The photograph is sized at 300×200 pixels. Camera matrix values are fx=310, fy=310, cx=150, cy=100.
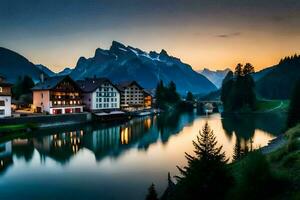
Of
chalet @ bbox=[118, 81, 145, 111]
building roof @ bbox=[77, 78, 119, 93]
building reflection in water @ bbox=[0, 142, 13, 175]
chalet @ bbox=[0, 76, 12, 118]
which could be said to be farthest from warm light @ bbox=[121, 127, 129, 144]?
chalet @ bbox=[118, 81, 145, 111]

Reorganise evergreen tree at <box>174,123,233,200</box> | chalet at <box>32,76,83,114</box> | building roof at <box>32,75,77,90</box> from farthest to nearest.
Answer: building roof at <box>32,75,77,90</box>, chalet at <box>32,76,83,114</box>, evergreen tree at <box>174,123,233,200</box>

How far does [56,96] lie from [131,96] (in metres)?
50.5

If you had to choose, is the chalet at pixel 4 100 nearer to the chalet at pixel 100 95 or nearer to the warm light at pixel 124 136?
the warm light at pixel 124 136

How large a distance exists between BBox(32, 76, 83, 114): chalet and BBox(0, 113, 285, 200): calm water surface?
1615cm

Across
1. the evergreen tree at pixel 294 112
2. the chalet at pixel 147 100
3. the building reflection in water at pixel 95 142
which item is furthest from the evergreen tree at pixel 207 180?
the chalet at pixel 147 100

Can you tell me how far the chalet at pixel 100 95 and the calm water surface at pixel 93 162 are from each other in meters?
29.1

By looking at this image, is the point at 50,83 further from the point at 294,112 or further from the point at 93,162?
the point at 294,112

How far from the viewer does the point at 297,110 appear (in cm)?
5134

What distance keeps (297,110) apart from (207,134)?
4268 centimetres

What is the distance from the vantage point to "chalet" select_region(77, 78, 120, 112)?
93.0 meters

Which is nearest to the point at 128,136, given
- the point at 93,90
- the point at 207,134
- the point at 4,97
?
the point at 4,97

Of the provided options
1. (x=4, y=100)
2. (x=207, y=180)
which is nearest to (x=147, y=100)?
(x=4, y=100)

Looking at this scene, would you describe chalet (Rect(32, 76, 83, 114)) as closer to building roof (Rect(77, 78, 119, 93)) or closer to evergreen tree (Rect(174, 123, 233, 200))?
building roof (Rect(77, 78, 119, 93))

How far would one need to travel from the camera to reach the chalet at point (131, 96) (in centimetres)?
12307
